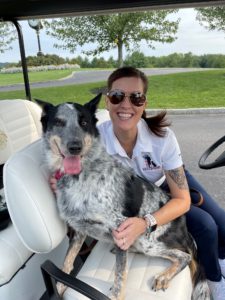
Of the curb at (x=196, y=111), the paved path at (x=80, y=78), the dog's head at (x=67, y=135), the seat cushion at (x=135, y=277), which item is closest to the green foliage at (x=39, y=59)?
the dog's head at (x=67, y=135)

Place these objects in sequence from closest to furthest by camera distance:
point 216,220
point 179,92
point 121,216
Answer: point 121,216
point 216,220
point 179,92

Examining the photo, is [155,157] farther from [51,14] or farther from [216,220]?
[51,14]

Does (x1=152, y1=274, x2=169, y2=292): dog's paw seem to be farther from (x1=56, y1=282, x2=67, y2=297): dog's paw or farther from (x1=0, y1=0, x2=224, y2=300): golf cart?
(x1=56, y1=282, x2=67, y2=297): dog's paw

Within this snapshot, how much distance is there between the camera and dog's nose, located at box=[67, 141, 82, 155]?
1.62 meters

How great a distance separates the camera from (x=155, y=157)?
2.07 m

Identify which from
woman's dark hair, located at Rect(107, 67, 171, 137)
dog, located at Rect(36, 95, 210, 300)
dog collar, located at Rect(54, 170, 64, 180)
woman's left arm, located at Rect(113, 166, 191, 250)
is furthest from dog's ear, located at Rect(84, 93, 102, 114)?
woman's left arm, located at Rect(113, 166, 191, 250)

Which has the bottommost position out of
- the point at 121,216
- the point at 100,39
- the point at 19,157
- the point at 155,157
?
the point at 121,216

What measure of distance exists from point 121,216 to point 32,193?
442mm

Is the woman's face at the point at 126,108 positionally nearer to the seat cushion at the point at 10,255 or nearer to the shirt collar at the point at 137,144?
the shirt collar at the point at 137,144

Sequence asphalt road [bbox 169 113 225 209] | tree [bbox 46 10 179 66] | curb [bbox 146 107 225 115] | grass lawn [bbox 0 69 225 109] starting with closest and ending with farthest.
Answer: tree [bbox 46 10 179 66] → asphalt road [bbox 169 113 225 209] → curb [bbox 146 107 225 115] → grass lawn [bbox 0 69 225 109]

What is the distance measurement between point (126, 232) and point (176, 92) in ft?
27.8

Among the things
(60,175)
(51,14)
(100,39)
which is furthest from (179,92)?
(60,175)

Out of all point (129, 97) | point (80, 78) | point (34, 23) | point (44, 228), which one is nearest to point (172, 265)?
point (44, 228)

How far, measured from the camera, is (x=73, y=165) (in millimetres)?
1708
